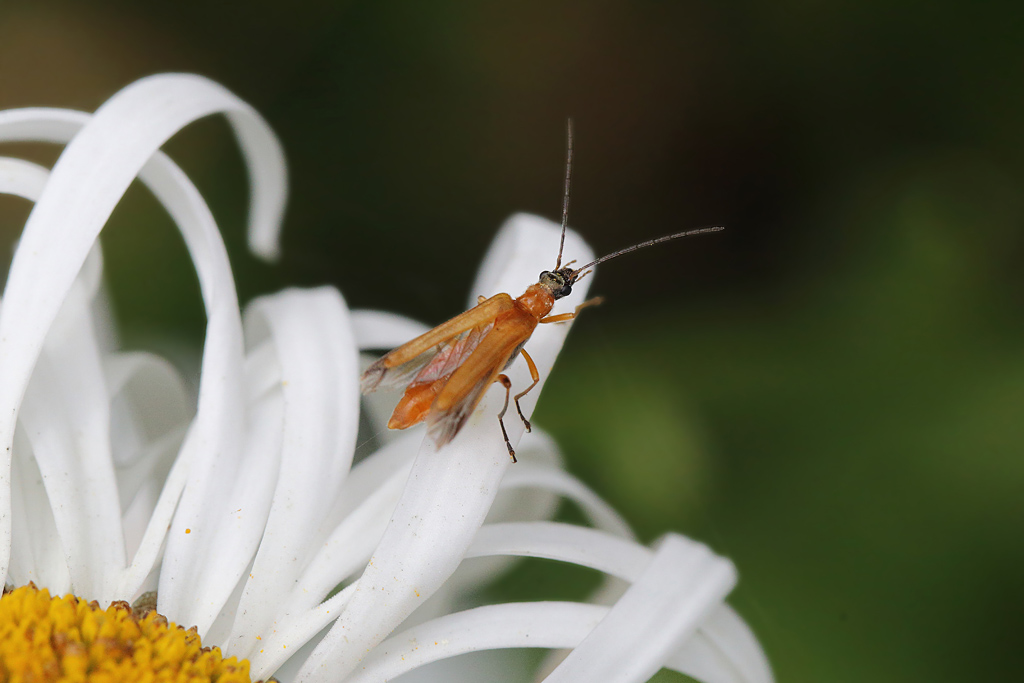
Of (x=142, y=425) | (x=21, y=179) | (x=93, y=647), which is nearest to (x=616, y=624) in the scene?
(x=93, y=647)

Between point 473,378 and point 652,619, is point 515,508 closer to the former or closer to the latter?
point 473,378

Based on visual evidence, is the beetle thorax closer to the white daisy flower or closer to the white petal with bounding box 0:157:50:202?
the white daisy flower

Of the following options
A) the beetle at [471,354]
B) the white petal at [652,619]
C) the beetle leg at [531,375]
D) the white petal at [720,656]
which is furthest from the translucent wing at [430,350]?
the white petal at [720,656]

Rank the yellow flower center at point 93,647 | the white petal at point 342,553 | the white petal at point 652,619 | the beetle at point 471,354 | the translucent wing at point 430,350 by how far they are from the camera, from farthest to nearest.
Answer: the translucent wing at point 430,350 < the beetle at point 471,354 < the white petal at point 342,553 < the white petal at point 652,619 < the yellow flower center at point 93,647

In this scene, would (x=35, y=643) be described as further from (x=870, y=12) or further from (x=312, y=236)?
(x=870, y=12)

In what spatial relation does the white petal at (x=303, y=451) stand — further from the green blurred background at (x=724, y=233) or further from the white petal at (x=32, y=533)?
the green blurred background at (x=724, y=233)

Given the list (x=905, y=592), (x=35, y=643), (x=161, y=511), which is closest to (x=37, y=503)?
(x=161, y=511)
